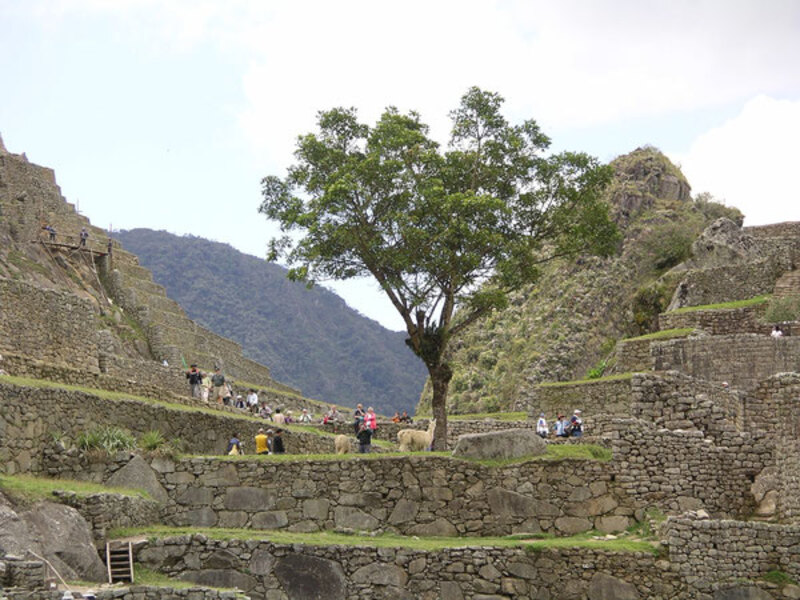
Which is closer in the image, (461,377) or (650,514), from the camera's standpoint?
(650,514)

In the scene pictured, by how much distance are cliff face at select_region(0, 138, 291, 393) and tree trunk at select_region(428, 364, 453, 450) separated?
883cm

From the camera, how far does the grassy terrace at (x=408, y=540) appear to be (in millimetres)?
23875

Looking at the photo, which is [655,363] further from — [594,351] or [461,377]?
[461,377]

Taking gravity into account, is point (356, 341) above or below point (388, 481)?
above

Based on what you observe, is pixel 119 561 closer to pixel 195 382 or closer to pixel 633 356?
pixel 195 382

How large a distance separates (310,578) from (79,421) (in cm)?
672

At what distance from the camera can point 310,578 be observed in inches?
936

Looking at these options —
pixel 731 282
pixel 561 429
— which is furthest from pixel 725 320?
pixel 561 429

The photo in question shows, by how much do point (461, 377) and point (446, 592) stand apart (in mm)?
32122

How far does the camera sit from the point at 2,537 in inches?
830

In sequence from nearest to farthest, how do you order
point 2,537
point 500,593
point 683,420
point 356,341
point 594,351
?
point 2,537
point 500,593
point 683,420
point 594,351
point 356,341

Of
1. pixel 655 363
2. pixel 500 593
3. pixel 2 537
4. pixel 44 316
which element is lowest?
pixel 500 593

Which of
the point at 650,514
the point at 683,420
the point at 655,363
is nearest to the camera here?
the point at 650,514

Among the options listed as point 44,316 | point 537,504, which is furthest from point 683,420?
point 44,316
